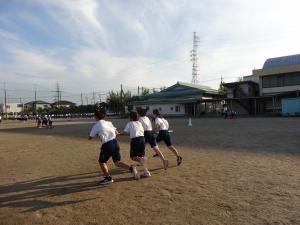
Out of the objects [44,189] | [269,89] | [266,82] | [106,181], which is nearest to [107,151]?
[106,181]

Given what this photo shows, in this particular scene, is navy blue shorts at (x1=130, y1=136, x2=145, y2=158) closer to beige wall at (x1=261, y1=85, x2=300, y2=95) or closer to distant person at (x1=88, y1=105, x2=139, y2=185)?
distant person at (x1=88, y1=105, x2=139, y2=185)

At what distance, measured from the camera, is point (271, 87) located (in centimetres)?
4419

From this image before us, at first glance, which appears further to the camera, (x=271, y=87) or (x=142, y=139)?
(x=271, y=87)

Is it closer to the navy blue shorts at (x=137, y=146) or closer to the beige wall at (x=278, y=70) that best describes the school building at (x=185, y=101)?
the beige wall at (x=278, y=70)

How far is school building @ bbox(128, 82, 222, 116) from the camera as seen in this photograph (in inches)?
2045

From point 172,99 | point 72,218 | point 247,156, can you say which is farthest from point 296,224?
point 172,99

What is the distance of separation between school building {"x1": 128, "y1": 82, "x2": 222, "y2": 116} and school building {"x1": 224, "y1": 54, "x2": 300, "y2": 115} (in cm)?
352

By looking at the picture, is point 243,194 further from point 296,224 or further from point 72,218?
point 72,218

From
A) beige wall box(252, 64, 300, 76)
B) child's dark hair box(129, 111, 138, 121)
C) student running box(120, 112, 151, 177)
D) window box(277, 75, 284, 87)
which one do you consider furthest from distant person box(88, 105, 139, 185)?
window box(277, 75, 284, 87)

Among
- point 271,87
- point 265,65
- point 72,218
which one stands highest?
point 265,65

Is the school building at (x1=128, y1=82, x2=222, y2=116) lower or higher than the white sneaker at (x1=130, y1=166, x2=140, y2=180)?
higher

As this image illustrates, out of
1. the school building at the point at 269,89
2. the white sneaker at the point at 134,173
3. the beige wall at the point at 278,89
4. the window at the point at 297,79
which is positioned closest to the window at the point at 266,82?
the school building at the point at 269,89

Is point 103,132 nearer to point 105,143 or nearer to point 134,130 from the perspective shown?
point 105,143

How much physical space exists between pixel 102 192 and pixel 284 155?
6.00 meters
